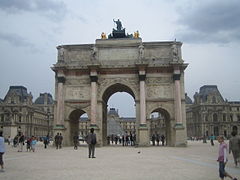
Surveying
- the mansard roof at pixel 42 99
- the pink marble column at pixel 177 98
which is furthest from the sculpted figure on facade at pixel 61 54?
the mansard roof at pixel 42 99

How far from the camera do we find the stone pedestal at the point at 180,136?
30219 mm

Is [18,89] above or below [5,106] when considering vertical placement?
above

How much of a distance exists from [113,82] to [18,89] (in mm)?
64513

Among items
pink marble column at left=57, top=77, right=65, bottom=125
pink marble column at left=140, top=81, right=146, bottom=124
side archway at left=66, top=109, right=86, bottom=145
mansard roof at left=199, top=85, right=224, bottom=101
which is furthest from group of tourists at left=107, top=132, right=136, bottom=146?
mansard roof at left=199, top=85, right=224, bottom=101

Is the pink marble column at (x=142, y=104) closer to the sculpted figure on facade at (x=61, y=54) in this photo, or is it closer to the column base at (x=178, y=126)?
the column base at (x=178, y=126)

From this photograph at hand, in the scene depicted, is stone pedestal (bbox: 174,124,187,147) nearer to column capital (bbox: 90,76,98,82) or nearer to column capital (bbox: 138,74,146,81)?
column capital (bbox: 138,74,146,81)

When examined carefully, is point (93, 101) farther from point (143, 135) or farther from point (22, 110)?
point (22, 110)

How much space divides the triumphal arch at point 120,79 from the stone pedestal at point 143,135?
108 millimetres

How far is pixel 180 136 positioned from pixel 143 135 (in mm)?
3996

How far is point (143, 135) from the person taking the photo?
99.6 feet

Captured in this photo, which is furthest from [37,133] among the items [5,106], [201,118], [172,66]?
[172,66]

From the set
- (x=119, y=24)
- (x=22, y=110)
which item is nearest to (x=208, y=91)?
(x=22, y=110)

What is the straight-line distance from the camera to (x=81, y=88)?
109 feet

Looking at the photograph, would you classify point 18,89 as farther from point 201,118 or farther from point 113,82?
point 113,82
